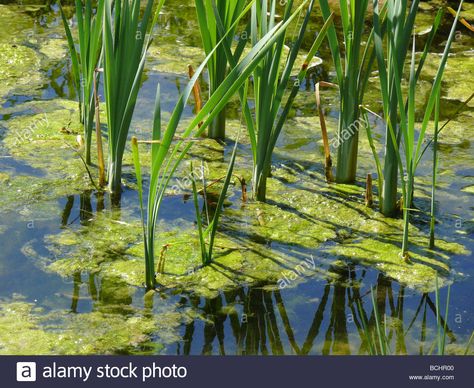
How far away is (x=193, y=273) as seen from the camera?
3102mm

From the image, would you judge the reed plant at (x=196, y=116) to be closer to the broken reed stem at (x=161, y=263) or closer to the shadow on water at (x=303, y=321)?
the broken reed stem at (x=161, y=263)

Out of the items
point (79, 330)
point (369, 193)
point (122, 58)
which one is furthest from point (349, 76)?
point (79, 330)

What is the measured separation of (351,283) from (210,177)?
3.49 feet

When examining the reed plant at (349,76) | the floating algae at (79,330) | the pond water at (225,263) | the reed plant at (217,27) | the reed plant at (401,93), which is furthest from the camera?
the reed plant at (217,27)

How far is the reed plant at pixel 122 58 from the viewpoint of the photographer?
3158 mm

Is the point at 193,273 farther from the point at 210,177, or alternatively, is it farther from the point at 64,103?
the point at 64,103

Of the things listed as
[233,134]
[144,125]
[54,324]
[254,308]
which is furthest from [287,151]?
[54,324]

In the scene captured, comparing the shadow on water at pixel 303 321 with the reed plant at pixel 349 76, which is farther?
the reed plant at pixel 349 76

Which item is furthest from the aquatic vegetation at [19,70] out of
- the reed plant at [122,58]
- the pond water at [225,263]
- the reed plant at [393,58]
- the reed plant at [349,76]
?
the reed plant at [393,58]

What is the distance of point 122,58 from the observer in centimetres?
323

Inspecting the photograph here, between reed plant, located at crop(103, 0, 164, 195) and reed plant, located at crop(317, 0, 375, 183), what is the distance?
0.75 meters

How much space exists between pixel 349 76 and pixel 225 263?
0.95 meters

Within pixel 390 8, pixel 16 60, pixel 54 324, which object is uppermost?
pixel 390 8

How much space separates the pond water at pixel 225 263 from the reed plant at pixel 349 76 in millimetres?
137
